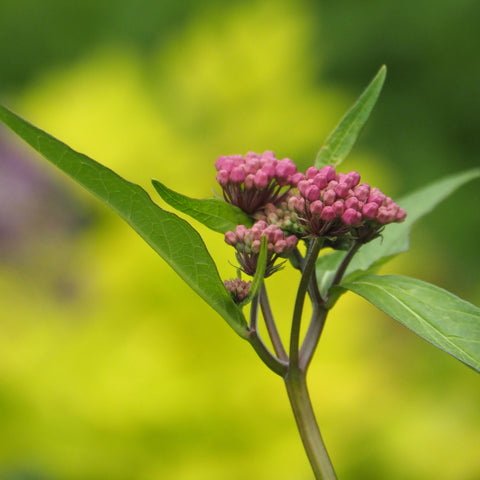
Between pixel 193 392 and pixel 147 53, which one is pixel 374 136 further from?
pixel 193 392

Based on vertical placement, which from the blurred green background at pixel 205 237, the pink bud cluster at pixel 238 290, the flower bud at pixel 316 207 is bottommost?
the pink bud cluster at pixel 238 290

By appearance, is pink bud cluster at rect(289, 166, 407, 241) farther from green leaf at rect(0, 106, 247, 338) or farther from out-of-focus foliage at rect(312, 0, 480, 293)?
out-of-focus foliage at rect(312, 0, 480, 293)

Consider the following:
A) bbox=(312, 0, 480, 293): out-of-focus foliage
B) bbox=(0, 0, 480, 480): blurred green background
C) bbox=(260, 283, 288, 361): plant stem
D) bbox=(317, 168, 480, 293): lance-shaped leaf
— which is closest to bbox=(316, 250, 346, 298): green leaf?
bbox=(317, 168, 480, 293): lance-shaped leaf

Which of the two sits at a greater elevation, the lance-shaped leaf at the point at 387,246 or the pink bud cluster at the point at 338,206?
the lance-shaped leaf at the point at 387,246

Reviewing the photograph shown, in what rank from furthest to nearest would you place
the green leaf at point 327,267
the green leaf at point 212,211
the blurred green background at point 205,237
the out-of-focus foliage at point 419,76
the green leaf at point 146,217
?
the out-of-focus foliage at point 419,76 < the blurred green background at point 205,237 < the green leaf at point 327,267 < the green leaf at point 212,211 < the green leaf at point 146,217

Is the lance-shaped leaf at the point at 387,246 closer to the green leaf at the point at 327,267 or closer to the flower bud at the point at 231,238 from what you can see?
the green leaf at the point at 327,267

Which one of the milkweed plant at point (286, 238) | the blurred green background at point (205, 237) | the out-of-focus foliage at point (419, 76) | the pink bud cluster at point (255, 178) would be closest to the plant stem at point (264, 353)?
the milkweed plant at point (286, 238)

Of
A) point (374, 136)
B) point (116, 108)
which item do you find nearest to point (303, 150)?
point (374, 136)
